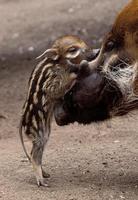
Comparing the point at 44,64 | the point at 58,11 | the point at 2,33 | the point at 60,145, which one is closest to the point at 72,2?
the point at 58,11

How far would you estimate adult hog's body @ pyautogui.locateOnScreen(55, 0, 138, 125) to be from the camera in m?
3.57

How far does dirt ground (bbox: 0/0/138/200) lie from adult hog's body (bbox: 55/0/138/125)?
162mm

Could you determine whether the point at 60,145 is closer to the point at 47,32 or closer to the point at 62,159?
the point at 62,159

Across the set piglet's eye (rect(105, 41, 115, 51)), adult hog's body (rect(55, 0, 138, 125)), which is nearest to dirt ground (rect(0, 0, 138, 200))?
adult hog's body (rect(55, 0, 138, 125))

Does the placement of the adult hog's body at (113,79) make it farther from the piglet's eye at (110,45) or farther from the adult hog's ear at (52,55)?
the adult hog's ear at (52,55)

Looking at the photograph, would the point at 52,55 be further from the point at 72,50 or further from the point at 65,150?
the point at 65,150

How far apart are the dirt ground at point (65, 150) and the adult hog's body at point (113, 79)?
0.53 ft

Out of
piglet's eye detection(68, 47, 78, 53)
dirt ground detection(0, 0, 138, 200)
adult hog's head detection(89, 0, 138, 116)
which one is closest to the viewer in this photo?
adult hog's head detection(89, 0, 138, 116)

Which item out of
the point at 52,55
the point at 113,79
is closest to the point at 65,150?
the point at 52,55

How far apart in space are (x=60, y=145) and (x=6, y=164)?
664mm

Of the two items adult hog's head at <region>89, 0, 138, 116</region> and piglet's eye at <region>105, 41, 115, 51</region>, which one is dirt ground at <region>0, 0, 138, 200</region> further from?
piglet's eye at <region>105, 41, 115, 51</region>

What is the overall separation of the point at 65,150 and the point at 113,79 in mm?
1364

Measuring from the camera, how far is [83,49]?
4.09 metres

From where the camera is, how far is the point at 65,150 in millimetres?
4934
